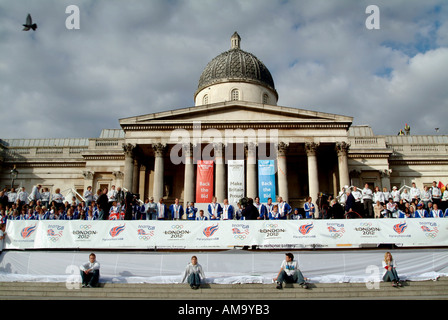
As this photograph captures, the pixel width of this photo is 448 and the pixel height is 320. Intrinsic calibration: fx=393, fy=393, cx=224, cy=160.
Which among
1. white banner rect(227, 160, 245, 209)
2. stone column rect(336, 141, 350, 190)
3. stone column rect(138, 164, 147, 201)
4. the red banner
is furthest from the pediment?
stone column rect(138, 164, 147, 201)

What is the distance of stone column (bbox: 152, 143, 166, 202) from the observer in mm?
28764

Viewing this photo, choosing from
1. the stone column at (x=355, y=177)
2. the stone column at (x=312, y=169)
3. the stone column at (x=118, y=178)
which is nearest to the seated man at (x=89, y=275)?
the stone column at (x=312, y=169)

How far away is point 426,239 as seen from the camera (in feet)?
48.0

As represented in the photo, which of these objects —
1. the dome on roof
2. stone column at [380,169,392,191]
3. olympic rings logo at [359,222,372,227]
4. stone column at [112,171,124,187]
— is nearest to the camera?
olympic rings logo at [359,222,372,227]

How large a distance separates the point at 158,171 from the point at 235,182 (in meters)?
6.83

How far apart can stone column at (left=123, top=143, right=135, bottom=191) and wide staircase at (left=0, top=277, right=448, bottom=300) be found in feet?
53.1

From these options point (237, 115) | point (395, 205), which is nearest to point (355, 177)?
point (237, 115)

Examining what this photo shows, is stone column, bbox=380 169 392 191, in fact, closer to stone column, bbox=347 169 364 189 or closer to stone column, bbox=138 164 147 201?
stone column, bbox=347 169 364 189

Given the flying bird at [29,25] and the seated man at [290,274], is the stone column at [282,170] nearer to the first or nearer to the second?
the seated man at [290,274]

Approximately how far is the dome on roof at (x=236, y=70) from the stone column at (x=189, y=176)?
418 inches

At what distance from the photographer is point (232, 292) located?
12586 millimetres

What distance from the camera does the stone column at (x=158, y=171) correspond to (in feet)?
94.4

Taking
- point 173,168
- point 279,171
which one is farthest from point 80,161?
point 279,171

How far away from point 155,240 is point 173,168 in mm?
20923
